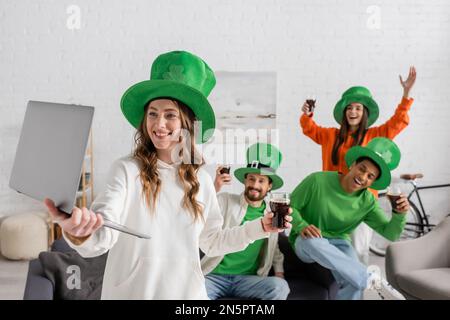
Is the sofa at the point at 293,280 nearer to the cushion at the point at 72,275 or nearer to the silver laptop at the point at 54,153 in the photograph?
the cushion at the point at 72,275

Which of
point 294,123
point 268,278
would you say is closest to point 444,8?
point 294,123

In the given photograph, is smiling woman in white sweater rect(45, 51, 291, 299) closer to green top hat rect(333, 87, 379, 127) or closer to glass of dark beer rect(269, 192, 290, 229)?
glass of dark beer rect(269, 192, 290, 229)

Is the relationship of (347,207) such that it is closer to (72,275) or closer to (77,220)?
(72,275)

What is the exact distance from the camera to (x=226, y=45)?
4.59m

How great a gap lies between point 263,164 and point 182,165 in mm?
1444

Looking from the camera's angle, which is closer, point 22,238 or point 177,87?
point 177,87

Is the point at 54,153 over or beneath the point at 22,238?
over

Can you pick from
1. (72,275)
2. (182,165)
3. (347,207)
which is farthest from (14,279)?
(182,165)

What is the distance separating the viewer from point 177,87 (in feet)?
4.66

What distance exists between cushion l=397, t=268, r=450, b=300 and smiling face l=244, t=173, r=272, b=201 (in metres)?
1.00

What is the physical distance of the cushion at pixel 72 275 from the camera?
241 cm

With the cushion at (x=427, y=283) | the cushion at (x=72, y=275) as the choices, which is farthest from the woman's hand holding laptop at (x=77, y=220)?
the cushion at (x=427, y=283)

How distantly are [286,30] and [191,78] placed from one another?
3351 millimetres
